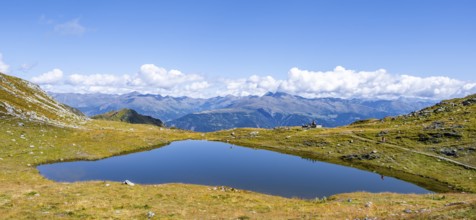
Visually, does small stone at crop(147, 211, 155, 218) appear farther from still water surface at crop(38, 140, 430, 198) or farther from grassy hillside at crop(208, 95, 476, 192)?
grassy hillside at crop(208, 95, 476, 192)

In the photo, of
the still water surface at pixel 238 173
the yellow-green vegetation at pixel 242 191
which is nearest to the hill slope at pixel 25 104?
the yellow-green vegetation at pixel 242 191

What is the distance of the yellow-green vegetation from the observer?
34.6 meters

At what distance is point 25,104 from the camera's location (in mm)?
106250

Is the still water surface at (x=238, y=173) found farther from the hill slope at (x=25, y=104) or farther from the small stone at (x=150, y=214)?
the hill slope at (x=25, y=104)

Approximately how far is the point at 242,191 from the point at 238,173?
18.8m

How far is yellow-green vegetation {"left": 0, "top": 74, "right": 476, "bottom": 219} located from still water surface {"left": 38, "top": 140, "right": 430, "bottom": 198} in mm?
5263

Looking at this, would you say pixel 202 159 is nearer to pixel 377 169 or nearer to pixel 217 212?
pixel 377 169

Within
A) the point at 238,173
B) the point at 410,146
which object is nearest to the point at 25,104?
the point at 238,173

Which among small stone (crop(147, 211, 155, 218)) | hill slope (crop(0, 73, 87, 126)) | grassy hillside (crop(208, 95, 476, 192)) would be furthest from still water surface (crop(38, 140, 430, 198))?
hill slope (crop(0, 73, 87, 126))

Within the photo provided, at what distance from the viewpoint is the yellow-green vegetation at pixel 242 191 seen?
1361 inches

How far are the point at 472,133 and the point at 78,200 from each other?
316 ft

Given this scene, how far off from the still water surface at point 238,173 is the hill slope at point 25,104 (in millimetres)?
32974

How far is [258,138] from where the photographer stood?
125 meters

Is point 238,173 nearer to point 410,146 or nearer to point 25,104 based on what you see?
point 410,146
